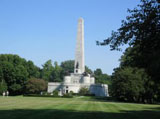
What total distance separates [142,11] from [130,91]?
1566 inches

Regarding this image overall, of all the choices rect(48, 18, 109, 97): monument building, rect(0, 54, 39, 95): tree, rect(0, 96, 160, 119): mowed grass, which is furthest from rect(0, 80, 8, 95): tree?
rect(0, 96, 160, 119): mowed grass

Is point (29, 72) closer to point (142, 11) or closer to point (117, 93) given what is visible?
point (117, 93)

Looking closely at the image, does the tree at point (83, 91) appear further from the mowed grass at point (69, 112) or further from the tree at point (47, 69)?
the mowed grass at point (69, 112)

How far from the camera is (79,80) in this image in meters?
113

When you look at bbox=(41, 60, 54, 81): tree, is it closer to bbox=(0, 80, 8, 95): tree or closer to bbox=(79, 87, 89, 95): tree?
bbox=(79, 87, 89, 95): tree

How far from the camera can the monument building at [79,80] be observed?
99.9 metres

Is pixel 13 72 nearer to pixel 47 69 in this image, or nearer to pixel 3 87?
pixel 3 87

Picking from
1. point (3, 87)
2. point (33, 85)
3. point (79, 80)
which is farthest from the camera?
point (79, 80)

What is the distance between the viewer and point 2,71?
299ft

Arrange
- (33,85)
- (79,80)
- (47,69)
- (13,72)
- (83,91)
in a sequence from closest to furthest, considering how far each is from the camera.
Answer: (13,72) → (33,85) → (83,91) → (79,80) → (47,69)

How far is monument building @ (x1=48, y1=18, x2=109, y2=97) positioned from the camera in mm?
99938

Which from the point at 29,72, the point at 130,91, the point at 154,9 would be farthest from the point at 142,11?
the point at 29,72

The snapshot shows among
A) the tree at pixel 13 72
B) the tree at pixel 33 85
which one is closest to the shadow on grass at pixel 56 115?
the tree at pixel 33 85

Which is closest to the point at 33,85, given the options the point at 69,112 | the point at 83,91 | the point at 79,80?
the point at 83,91
